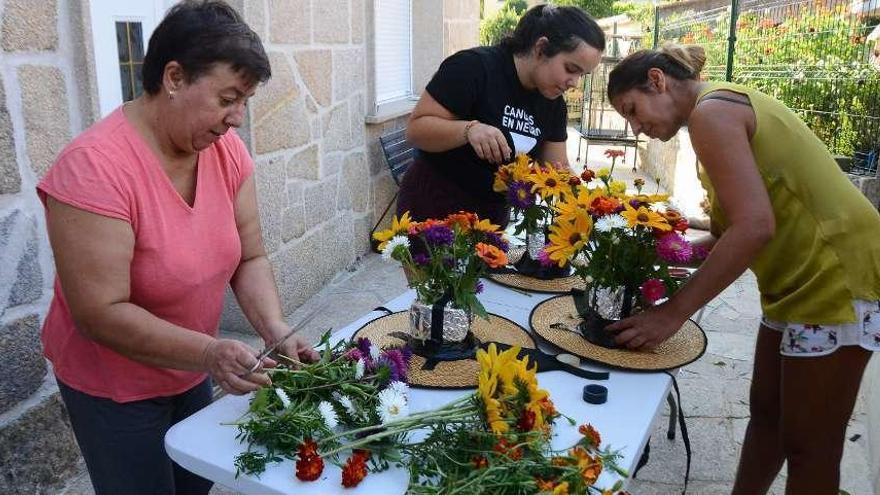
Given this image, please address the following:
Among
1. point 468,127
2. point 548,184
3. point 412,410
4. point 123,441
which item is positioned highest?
point 468,127

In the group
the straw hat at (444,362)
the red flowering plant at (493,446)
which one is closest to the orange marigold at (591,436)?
the red flowering plant at (493,446)

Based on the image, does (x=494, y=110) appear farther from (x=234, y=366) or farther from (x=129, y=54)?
(x=234, y=366)

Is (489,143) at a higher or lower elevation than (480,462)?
higher

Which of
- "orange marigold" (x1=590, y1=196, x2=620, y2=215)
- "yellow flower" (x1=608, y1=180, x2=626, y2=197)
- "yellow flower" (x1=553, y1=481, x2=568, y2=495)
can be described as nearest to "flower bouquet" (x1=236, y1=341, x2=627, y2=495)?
"yellow flower" (x1=553, y1=481, x2=568, y2=495)

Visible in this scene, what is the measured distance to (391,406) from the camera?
1.27m

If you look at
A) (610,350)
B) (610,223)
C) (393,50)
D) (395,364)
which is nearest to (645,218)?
(610,223)

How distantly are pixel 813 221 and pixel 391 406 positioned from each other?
112 cm

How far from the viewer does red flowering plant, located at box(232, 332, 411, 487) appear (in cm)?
118

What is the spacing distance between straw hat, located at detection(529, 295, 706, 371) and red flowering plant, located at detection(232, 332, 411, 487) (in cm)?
49

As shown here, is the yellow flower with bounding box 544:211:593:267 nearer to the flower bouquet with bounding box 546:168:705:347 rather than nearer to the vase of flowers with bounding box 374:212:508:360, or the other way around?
the flower bouquet with bounding box 546:168:705:347

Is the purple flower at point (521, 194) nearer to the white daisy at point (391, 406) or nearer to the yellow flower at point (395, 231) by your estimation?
the yellow flower at point (395, 231)

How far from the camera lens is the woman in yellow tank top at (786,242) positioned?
161cm

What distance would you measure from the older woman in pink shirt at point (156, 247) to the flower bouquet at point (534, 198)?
80 centimetres

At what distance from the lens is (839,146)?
6.29 metres
